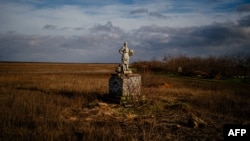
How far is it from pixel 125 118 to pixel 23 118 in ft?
11.2

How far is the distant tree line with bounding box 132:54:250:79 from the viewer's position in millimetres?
31781

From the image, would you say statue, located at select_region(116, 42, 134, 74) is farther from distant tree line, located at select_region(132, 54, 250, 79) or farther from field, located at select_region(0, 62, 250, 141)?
distant tree line, located at select_region(132, 54, 250, 79)

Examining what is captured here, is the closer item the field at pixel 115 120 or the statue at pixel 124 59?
the field at pixel 115 120

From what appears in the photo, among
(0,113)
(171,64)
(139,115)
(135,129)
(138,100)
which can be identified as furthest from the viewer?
(171,64)

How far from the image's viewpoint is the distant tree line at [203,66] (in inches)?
1251

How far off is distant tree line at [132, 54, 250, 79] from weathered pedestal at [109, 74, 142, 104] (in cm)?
1730

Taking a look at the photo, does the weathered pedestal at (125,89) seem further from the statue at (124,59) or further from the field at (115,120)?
the field at (115,120)

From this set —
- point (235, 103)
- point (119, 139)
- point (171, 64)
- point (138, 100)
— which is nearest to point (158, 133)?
point (119, 139)

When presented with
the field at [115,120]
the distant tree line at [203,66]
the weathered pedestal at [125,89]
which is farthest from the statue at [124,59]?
the distant tree line at [203,66]

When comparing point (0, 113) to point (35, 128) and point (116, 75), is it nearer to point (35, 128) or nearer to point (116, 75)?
point (35, 128)

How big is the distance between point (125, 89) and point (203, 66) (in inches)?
1061

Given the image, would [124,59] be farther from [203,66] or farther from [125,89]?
[203,66]

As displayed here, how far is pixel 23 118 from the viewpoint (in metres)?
8.50

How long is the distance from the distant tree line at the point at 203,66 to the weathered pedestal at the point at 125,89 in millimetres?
17298
